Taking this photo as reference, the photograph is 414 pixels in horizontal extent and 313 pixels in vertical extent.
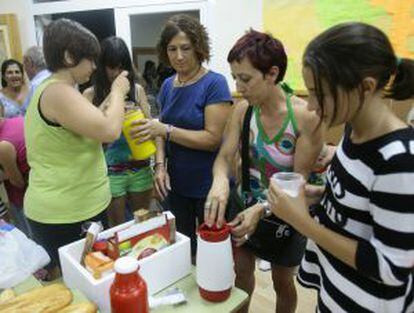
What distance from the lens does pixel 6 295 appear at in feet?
A: 3.16

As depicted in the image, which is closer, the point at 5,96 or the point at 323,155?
the point at 323,155

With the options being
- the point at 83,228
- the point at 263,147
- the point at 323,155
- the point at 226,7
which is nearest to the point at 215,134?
the point at 263,147

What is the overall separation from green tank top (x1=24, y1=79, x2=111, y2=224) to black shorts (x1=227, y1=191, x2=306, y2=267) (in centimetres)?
55

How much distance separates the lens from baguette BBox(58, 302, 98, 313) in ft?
2.84

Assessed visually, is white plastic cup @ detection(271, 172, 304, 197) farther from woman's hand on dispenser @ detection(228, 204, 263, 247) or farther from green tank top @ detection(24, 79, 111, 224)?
green tank top @ detection(24, 79, 111, 224)

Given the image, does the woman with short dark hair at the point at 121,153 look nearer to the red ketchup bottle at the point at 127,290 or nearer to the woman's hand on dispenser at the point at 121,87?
the woman's hand on dispenser at the point at 121,87

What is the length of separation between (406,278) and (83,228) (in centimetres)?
99

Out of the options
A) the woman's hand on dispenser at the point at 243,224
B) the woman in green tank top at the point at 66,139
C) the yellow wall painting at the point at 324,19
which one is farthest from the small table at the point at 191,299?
the yellow wall painting at the point at 324,19

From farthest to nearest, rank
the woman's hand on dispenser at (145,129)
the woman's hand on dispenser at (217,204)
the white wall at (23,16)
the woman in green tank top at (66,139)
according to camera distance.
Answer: the white wall at (23,16), the woman's hand on dispenser at (145,129), the woman in green tank top at (66,139), the woman's hand on dispenser at (217,204)

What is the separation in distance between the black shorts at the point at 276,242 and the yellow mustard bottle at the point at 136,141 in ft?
1.37

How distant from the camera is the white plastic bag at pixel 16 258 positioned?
1.05m

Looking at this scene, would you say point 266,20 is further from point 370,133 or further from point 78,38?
point 370,133

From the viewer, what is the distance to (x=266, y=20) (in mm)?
2410

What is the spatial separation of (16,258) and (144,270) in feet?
1.35
